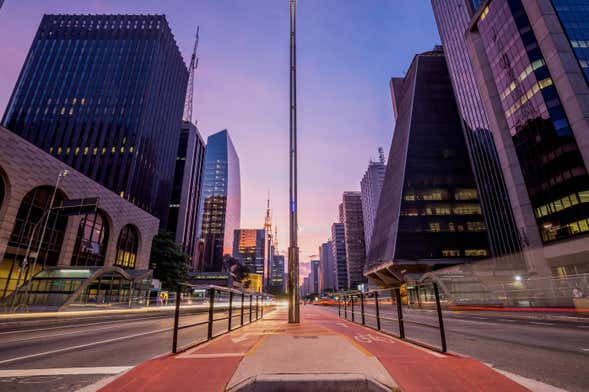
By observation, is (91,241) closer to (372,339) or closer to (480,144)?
(372,339)

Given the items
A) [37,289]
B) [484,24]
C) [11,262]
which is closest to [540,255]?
[484,24]

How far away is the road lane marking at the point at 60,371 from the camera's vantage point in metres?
4.36

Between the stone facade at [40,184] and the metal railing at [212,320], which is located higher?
the stone facade at [40,184]

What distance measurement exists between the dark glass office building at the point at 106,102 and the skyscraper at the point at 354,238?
12774 centimetres

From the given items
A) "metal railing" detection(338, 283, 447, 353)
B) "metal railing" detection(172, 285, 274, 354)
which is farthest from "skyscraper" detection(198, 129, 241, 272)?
"metal railing" detection(172, 285, 274, 354)

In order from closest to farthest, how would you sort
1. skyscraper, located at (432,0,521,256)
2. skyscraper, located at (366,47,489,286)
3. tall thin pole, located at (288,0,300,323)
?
tall thin pole, located at (288,0,300,323)
skyscraper, located at (432,0,521,256)
skyscraper, located at (366,47,489,286)

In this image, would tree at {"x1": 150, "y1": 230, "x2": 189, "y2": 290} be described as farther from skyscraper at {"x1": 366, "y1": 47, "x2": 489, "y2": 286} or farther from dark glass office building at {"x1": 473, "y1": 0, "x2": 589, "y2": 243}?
dark glass office building at {"x1": 473, "y1": 0, "x2": 589, "y2": 243}

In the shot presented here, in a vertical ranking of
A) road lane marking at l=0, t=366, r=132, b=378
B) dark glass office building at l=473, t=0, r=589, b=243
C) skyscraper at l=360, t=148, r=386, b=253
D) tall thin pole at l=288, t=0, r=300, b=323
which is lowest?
road lane marking at l=0, t=366, r=132, b=378

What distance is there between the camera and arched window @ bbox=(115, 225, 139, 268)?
41.1m

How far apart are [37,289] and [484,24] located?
77381mm

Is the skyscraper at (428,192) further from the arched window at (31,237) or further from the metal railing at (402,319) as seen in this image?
the arched window at (31,237)

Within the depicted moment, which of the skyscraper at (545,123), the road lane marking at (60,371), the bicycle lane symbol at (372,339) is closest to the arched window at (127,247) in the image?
the road lane marking at (60,371)

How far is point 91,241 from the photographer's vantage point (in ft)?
119

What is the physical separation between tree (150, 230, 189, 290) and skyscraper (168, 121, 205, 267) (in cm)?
3934
